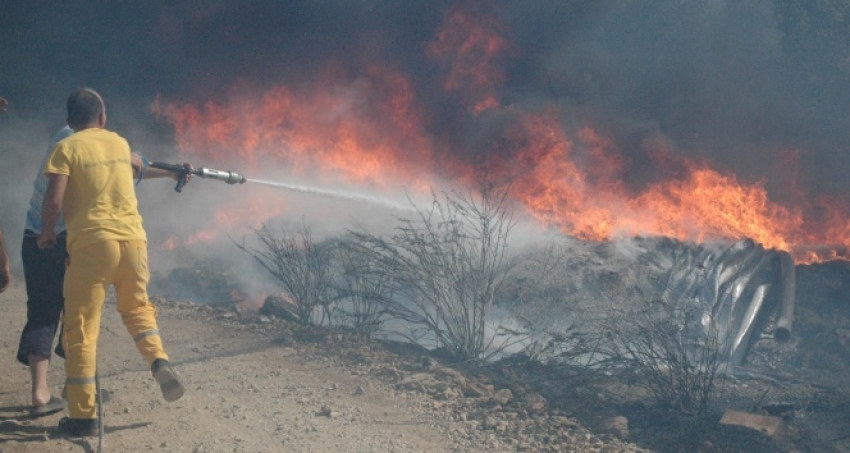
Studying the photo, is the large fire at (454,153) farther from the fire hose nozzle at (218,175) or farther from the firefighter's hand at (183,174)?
the firefighter's hand at (183,174)

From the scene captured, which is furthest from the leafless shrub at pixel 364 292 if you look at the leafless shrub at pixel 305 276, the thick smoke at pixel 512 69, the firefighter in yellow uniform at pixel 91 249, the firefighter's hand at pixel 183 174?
the thick smoke at pixel 512 69

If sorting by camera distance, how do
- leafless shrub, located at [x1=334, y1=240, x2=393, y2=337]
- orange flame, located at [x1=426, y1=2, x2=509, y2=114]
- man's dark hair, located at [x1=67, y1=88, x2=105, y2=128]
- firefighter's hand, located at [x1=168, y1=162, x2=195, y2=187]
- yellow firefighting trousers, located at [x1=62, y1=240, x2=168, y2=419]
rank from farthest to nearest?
orange flame, located at [x1=426, y1=2, x2=509, y2=114], leafless shrub, located at [x1=334, y1=240, x2=393, y2=337], firefighter's hand, located at [x1=168, y1=162, x2=195, y2=187], man's dark hair, located at [x1=67, y1=88, x2=105, y2=128], yellow firefighting trousers, located at [x1=62, y1=240, x2=168, y2=419]

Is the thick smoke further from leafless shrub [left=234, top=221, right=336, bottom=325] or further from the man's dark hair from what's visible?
the man's dark hair

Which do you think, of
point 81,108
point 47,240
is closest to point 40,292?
point 47,240

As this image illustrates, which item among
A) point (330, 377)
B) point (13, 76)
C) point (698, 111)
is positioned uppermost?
point (698, 111)

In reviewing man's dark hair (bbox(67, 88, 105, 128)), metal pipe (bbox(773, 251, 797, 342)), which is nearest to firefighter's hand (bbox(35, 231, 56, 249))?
man's dark hair (bbox(67, 88, 105, 128))

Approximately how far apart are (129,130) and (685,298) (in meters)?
10.8

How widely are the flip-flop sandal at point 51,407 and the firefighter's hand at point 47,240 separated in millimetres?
987

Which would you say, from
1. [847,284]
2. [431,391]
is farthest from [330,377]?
[847,284]

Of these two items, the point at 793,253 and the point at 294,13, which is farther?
the point at 294,13

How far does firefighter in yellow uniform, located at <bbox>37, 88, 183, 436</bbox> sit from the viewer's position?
12.1ft

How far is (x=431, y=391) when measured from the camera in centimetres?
Result: 521

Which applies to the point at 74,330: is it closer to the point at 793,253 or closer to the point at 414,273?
the point at 414,273

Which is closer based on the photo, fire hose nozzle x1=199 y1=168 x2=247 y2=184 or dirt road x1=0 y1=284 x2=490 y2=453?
dirt road x1=0 y1=284 x2=490 y2=453
